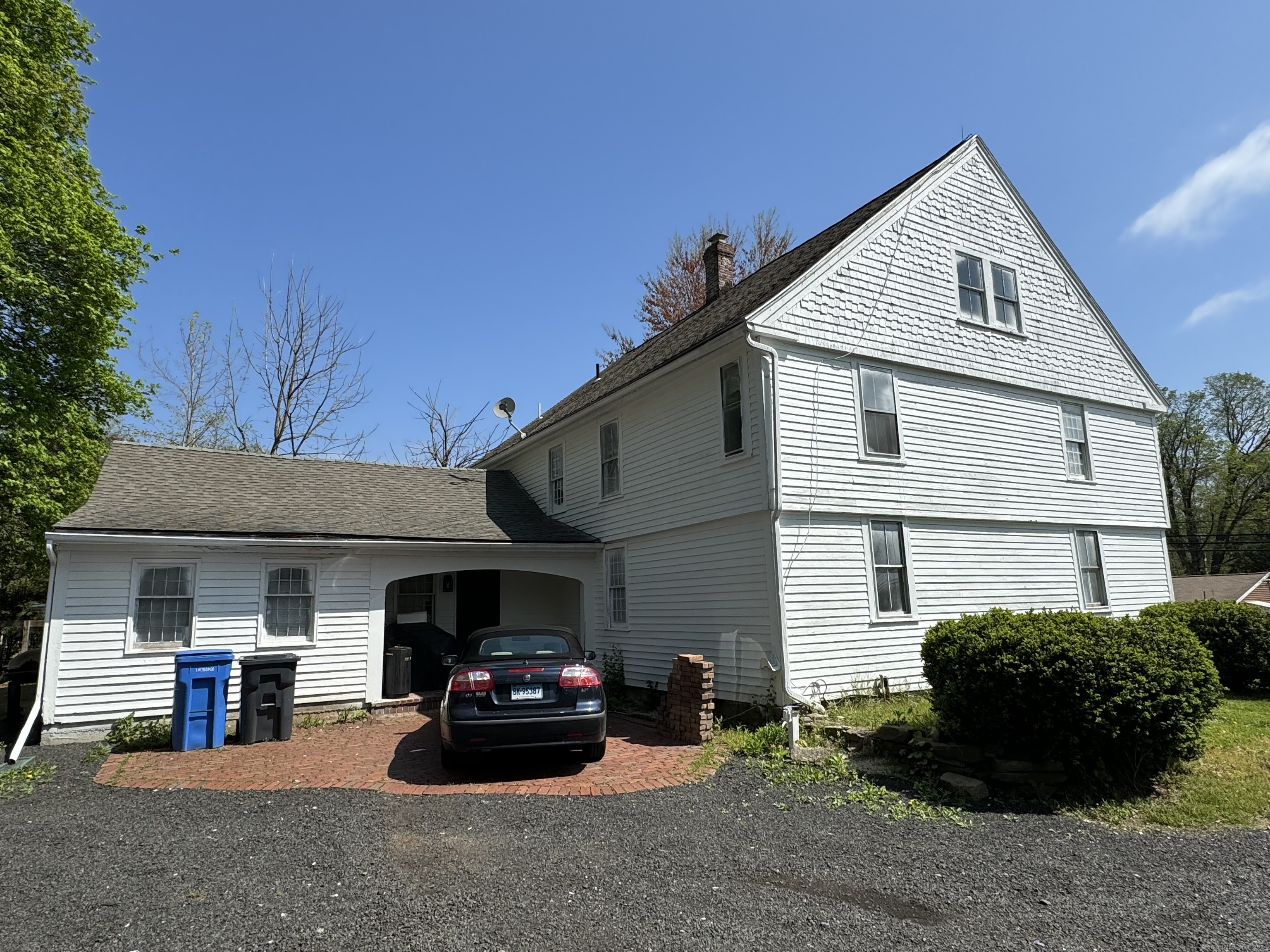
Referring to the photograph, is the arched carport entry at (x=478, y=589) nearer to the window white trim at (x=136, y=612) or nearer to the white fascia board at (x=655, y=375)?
the window white trim at (x=136, y=612)

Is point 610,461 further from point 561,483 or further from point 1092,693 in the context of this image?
point 1092,693

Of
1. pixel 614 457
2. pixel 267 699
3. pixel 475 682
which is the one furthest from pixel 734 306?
pixel 267 699

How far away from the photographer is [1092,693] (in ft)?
22.4

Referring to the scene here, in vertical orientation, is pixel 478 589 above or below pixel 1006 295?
below

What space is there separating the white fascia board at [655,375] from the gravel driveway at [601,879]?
Answer: 6706 millimetres

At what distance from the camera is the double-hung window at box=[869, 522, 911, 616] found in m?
11.6

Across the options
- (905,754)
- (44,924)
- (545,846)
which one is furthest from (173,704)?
(905,754)

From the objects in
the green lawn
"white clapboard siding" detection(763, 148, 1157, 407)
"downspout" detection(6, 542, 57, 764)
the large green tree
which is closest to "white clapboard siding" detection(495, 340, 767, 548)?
"white clapboard siding" detection(763, 148, 1157, 407)

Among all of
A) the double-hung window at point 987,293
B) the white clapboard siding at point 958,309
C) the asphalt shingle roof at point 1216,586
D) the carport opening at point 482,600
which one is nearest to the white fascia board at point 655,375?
the white clapboard siding at point 958,309

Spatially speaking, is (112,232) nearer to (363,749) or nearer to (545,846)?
(363,749)

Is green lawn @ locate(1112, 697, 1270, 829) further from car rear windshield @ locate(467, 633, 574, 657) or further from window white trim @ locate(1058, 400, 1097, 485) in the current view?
window white trim @ locate(1058, 400, 1097, 485)

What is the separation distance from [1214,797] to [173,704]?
41.2ft

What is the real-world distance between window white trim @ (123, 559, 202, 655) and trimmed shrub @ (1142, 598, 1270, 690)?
50.6 ft

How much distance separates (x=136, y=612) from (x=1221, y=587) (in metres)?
38.2
